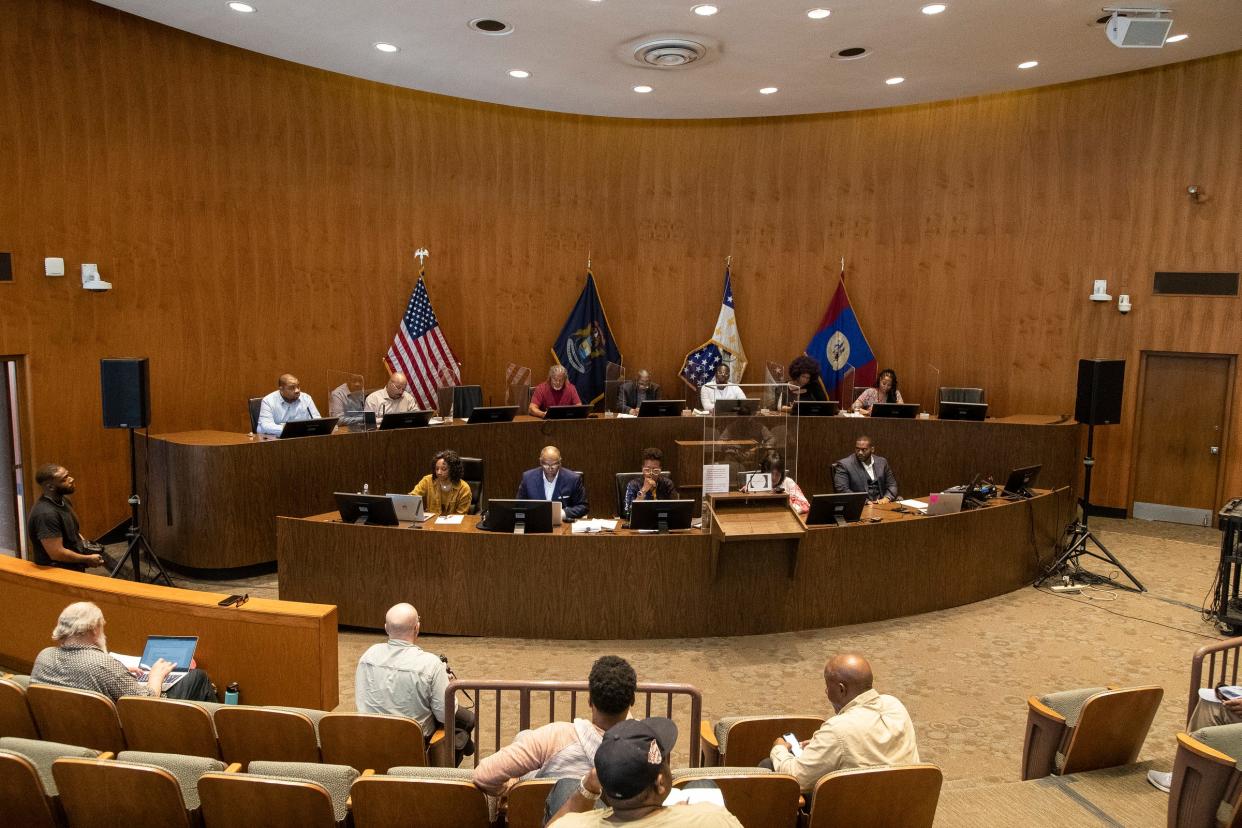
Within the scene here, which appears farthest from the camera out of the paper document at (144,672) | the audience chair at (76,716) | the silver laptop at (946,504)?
the silver laptop at (946,504)

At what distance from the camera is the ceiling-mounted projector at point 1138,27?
7.34m

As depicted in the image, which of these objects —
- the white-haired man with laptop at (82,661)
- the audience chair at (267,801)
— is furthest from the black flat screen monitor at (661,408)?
the audience chair at (267,801)

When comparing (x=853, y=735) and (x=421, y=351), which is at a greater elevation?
(x=421, y=351)

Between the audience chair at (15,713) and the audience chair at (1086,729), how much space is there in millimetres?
4598

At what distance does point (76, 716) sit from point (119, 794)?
0.98 m

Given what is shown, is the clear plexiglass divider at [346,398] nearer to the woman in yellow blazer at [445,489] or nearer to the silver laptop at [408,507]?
the woman in yellow blazer at [445,489]

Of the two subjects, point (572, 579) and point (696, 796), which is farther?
point (572, 579)

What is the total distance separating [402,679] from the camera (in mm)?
4168

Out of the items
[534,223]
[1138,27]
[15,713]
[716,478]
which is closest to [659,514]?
[716,478]

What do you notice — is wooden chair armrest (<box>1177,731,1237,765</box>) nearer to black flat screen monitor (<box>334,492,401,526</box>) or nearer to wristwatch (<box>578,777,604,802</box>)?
wristwatch (<box>578,777,604,802</box>)

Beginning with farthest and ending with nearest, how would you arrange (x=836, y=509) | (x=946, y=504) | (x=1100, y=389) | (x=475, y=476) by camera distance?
(x=1100, y=389) < (x=475, y=476) < (x=946, y=504) < (x=836, y=509)

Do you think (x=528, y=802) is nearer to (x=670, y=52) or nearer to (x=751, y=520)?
(x=751, y=520)

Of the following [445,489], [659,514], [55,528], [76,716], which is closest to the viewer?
[76,716]

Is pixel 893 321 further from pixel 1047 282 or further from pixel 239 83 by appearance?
pixel 239 83
